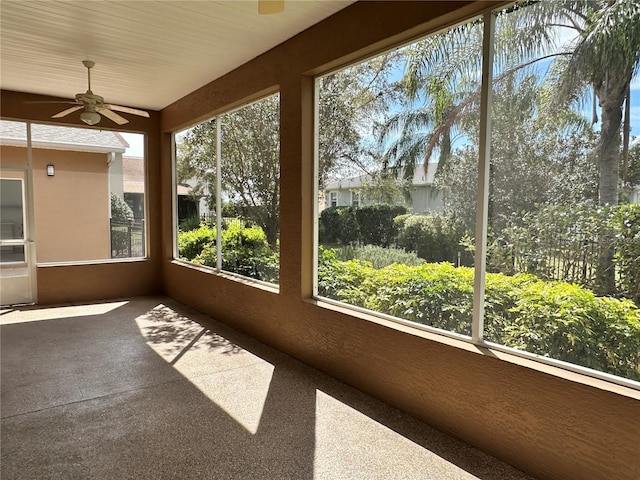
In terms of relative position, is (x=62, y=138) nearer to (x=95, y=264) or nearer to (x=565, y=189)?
(x=95, y=264)

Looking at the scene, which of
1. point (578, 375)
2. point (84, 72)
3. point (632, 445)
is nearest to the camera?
point (632, 445)

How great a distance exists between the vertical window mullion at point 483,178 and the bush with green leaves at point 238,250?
2179 millimetres

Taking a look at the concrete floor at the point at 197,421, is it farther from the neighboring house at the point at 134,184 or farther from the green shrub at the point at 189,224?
the neighboring house at the point at 134,184

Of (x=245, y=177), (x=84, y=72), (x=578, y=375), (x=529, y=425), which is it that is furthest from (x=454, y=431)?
(x=84, y=72)

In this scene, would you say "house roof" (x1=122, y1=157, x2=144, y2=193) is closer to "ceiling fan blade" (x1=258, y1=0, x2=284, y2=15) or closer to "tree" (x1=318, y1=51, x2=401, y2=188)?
"tree" (x1=318, y1=51, x2=401, y2=188)

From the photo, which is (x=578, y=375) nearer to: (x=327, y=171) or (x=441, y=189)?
(x=441, y=189)

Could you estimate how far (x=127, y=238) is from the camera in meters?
6.71

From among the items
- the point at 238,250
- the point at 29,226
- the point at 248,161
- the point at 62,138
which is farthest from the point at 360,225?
the point at 62,138

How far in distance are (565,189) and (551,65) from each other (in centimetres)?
66

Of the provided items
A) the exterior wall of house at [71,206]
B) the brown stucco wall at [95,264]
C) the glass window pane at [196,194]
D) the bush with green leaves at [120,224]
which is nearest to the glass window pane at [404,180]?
the glass window pane at [196,194]

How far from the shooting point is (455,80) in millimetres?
2619

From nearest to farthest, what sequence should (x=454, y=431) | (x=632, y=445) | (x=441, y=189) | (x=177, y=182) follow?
(x=632, y=445)
(x=454, y=431)
(x=441, y=189)
(x=177, y=182)

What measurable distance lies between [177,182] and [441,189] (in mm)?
4800

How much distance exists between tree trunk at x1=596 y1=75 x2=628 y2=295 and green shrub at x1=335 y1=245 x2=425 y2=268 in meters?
1.09
